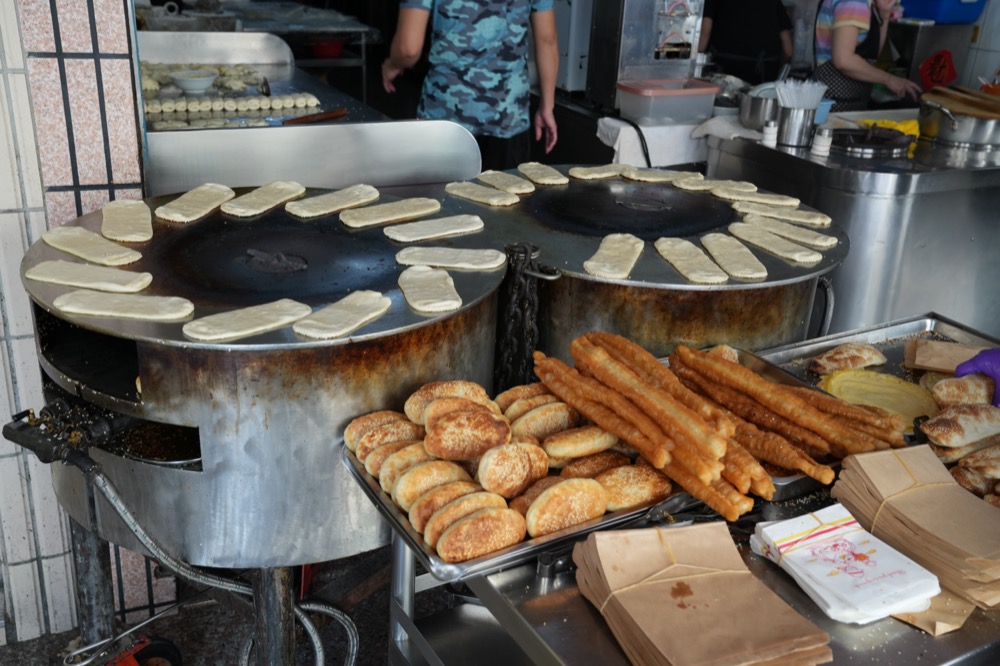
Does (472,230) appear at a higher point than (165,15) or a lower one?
lower

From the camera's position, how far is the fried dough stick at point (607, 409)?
1.90m

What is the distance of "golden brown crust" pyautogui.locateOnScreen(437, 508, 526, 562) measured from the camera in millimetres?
1654

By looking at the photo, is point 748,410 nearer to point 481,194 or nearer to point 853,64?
point 481,194

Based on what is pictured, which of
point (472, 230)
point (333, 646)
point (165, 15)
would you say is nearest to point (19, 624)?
point (333, 646)

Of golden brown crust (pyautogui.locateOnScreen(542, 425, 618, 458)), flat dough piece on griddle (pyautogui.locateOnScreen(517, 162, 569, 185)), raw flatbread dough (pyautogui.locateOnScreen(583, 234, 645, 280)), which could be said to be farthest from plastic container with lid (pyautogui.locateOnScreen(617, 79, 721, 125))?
golden brown crust (pyautogui.locateOnScreen(542, 425, 618, 458))

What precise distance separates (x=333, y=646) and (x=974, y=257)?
3916 millimetres

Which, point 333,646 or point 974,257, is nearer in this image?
point 333,646

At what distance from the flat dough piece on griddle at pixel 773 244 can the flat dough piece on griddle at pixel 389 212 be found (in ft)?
3.51

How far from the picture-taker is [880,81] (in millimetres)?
5980

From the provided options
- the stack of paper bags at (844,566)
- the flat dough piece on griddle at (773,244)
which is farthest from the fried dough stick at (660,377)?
the flat dough piece on griddle at (773,244)

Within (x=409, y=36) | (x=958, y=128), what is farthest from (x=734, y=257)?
(x=958, y=128)

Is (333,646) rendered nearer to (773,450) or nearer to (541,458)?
(541,458)

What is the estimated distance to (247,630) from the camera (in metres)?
3.10

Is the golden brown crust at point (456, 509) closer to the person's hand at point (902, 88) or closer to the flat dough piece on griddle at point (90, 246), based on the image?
the flat dough piece on griddle at point (90, 246)
